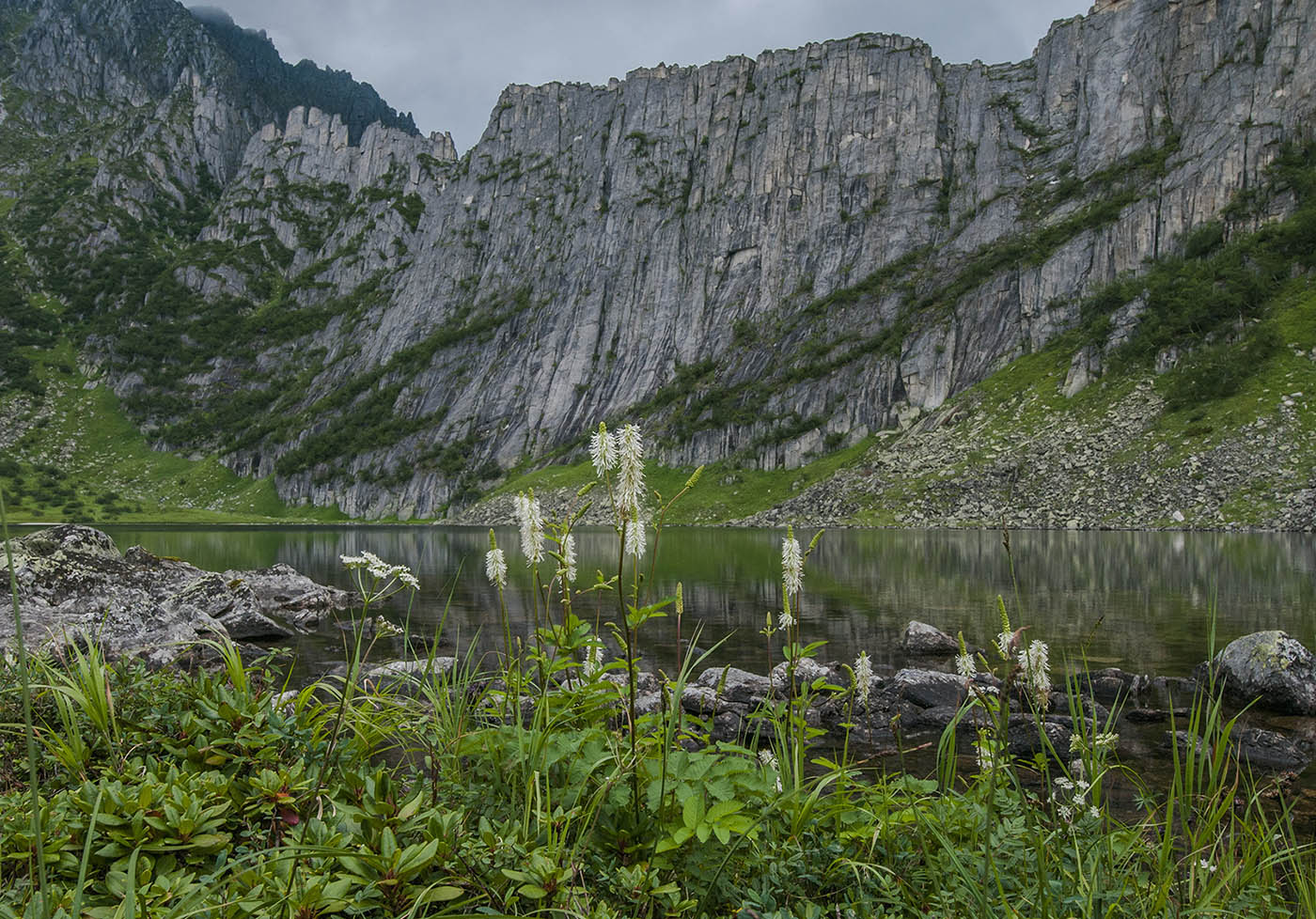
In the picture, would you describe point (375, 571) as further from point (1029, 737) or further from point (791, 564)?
point (1029, 737)

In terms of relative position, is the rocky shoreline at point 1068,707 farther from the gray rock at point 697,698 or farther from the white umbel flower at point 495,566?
the white umbel flower at point 495,566

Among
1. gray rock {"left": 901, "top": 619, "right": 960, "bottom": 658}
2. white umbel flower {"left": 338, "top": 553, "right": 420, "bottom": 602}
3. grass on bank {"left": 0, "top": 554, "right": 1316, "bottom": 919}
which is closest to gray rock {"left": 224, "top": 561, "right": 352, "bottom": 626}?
gray rock {"left": 901, "top": 619, "right": 960, "bottom": 658}

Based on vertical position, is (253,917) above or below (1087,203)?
below

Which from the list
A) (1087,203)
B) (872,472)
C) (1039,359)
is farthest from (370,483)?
(1087,203)

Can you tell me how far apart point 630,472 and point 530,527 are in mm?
1265

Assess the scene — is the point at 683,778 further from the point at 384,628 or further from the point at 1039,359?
the point at 1039,359

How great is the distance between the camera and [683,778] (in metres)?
4.05

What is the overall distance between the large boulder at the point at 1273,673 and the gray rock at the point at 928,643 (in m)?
6.72

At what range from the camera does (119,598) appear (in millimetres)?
22125

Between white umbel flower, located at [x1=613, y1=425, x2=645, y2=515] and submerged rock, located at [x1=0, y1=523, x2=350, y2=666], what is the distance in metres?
16.8

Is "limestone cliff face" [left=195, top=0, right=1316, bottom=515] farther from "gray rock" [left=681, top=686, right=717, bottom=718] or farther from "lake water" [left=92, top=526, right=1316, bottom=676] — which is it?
"gray rock" [left=681, top=686, right=717, bottom=718]

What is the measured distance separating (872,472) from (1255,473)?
1830 inches

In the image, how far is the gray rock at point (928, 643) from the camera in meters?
21.6

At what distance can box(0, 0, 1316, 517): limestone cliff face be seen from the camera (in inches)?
4764
